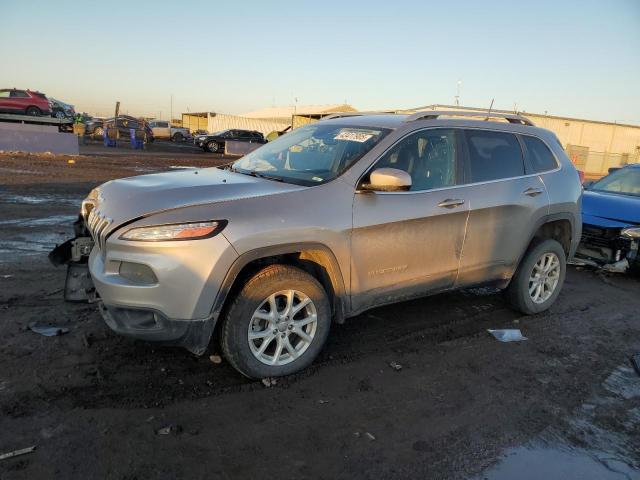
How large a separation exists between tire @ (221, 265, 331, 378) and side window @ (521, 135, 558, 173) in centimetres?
282

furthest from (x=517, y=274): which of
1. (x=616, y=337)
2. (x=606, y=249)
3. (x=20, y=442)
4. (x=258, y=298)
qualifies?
(x=20, y=442)

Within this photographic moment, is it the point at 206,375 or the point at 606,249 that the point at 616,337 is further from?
the point at 206,375

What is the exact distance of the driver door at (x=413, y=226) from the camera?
12.3ft

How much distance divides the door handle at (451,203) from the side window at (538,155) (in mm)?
1290

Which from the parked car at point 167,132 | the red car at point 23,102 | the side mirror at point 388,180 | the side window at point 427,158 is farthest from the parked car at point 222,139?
the side mirror at point 388,180

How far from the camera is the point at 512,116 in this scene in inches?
201

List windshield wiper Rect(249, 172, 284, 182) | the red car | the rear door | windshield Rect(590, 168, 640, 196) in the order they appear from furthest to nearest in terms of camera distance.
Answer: the red car → windshield Rect(590, 168, 640, 196) → the rear door → windshield wiper Rect(249, 172, 284, 182)

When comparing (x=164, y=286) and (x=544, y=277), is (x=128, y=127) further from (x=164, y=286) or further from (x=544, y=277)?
(x=164, y=286)

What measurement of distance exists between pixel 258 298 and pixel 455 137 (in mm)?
2319

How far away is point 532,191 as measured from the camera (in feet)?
16.0

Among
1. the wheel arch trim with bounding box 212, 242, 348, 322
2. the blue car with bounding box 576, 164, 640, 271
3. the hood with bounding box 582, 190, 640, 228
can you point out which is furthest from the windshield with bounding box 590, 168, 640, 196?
the wheel arch trim with bounding box 212, 242, 348, 322

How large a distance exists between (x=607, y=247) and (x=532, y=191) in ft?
8.85

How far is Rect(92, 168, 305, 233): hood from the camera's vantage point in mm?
3219

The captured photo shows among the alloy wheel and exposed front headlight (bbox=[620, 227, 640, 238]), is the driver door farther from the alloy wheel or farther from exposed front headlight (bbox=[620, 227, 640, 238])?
exposed front headlight (bbox=[620, 227, 640, 238])
